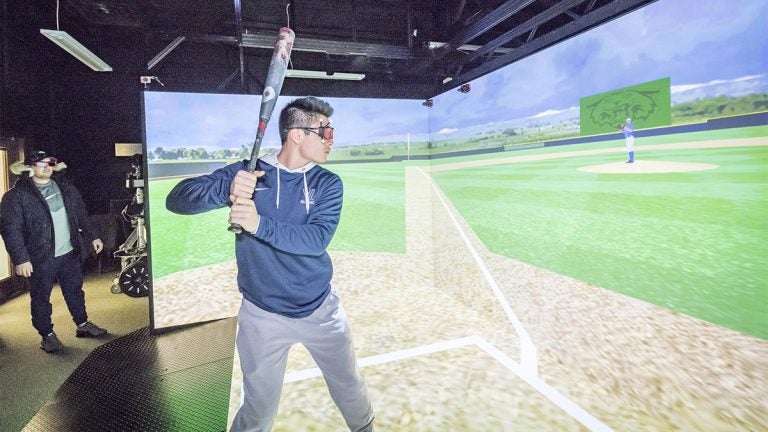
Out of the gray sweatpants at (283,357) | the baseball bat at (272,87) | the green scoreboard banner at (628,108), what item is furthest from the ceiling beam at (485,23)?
the gray sweatpants at (283,357)

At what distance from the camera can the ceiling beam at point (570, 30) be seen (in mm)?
2971

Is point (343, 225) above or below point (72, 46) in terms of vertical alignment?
below

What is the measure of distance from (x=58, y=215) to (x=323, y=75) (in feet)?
11.1

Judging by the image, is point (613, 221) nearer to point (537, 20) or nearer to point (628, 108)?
point (628, 108)

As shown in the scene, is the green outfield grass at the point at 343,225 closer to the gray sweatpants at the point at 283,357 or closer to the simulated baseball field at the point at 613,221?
the simulated baseball field at the point at 613,221

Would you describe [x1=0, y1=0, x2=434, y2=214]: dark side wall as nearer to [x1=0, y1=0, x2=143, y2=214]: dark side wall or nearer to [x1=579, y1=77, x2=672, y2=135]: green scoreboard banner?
[x1=0, y1=0, x2=143, y2=214]: dark side wall

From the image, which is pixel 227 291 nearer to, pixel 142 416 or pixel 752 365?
pixel 142 416

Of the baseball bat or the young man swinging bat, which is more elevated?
the baseball bat

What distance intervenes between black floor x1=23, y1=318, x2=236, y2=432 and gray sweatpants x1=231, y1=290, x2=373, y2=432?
965 mm

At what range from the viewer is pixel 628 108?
10.1ft

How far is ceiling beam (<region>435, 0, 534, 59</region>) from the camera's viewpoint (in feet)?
10.7

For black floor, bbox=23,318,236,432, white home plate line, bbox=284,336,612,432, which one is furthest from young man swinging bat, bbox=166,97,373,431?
white home plate line, bbox=284,336,612,432

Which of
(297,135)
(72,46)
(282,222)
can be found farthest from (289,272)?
(72,46)

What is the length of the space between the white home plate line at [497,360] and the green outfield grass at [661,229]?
1051 mm
